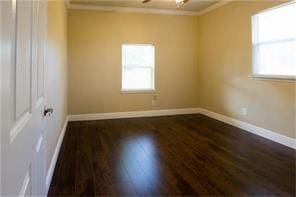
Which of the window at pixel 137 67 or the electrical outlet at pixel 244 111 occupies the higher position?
the window at pixel 137 67

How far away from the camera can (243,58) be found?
15.1 feet

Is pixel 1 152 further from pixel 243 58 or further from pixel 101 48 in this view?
pixel 101 48

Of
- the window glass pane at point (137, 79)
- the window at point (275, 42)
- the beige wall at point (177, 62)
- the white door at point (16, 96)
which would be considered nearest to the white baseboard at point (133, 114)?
the beige wall at point (177, 62)

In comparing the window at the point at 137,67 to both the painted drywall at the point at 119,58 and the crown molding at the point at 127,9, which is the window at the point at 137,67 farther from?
the crown molding at the point at 127,9

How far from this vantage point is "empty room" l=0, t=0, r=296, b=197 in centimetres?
101

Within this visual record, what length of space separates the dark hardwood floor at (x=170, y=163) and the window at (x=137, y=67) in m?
1.48

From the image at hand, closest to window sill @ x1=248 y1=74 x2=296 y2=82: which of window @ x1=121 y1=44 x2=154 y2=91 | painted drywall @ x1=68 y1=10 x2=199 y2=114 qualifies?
painted drywall @ x1=68 y1=10 x2=199 y2=114

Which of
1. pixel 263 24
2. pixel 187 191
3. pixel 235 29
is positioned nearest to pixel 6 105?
pixel 187 191

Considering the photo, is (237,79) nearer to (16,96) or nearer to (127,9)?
(127,9)

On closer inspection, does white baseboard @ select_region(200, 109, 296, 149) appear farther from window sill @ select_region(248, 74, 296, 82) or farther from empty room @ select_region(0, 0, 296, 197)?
window sill @ select_region(248, 74, 296, 82)

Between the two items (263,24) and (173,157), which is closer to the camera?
(173,157)

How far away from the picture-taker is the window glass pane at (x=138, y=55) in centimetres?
583

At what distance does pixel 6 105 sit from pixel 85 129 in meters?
4.26

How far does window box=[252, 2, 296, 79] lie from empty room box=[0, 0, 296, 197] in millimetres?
19
